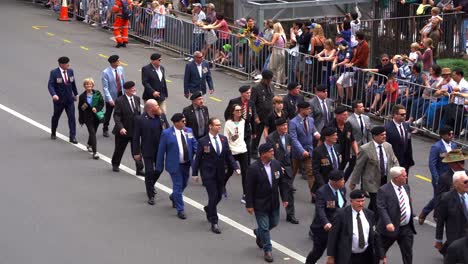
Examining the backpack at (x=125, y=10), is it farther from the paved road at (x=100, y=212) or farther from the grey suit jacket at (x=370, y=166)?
the grey suit jacket at (x=370, y=166)

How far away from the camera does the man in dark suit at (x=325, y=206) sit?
45.2ft

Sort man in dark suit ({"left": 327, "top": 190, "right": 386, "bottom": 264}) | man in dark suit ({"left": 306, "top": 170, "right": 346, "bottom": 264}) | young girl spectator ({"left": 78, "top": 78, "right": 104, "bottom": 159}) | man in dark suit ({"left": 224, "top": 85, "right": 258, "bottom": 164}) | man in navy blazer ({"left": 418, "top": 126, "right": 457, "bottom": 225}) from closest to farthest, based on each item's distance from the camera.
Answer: man in dark suit ({"left": 327, "top": 190, "right": 386, "bottom": 264}), man in dark suit ({"left": 306, "top": 170, "right": 346, "bottom": 264}), man in navy blazer ({"left": 418, "top": 126, "right": 457, "bottom": 225}), man in dark suit ({"left": 224, "top": 85, "right": 258, "bottom": 164}), young girl spectator ({"left": 78, "top": 78, "right": 104, "bottom": 159})

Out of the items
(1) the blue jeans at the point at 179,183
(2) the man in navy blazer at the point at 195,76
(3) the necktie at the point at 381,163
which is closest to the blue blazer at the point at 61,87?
(2) the man in navy blazer at the point at 195,76

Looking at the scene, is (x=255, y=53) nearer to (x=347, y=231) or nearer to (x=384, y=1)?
(x=384, y=1)

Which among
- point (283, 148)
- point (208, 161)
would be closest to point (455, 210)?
point (283, 148)

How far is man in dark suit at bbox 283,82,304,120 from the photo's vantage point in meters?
19.1

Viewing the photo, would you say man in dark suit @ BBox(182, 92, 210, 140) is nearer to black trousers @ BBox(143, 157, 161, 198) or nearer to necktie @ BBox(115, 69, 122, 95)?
black trousers @ BBox(143, 157, 161, 198)

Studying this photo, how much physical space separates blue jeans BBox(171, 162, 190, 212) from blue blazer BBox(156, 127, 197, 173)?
0.10m

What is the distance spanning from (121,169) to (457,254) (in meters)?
8.53

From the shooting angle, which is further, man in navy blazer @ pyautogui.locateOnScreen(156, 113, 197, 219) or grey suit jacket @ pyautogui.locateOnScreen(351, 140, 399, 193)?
man in navy blazer @ pyautogui.locateOnScreen(156, 113, 197, 219)

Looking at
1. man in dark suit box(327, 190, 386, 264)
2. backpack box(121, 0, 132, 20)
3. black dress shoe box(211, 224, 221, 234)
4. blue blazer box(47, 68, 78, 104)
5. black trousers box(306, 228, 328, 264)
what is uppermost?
backpack box(121, 0, 132, 20)

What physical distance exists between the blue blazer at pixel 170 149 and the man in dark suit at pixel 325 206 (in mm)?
3242

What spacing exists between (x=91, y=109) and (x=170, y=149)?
12.9ft

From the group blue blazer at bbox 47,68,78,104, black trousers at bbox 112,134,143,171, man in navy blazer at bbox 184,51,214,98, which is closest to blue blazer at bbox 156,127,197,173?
black trousers at bbox 112,134,143,171
